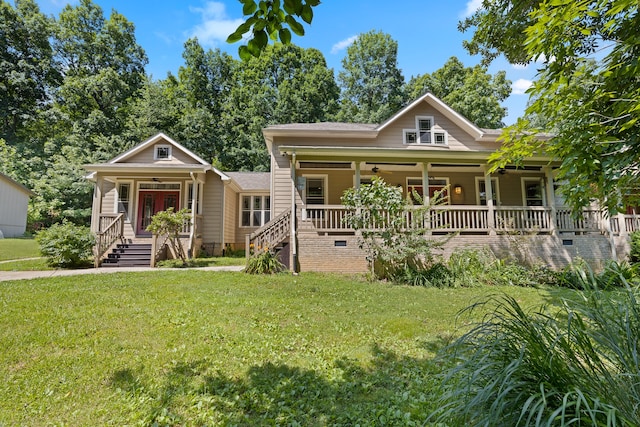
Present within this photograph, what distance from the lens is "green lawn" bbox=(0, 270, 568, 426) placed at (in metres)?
2.79

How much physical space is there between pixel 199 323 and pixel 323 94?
2791 centimetres

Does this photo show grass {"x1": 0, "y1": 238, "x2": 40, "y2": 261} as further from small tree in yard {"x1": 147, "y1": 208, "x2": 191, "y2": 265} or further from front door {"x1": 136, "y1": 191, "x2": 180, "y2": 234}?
small tree in yard {"x1": 147, "y1": 208, "x2": 191, "y2": 265}

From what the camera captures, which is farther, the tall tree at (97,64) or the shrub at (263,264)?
the tall tree at (97,64)

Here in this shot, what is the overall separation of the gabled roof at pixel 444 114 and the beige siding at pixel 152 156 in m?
9.14

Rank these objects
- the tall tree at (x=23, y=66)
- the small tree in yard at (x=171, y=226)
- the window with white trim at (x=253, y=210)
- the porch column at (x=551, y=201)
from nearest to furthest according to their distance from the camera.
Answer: the porch column at (x=551, y=201)
the small tree in yard at (x=171, y=226)
the window with white trim at (x=253, y=210)
the tall tree at (x=23, y=66)

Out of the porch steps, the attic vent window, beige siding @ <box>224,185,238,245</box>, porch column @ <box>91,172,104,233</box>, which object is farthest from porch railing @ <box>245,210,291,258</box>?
the attic vent window

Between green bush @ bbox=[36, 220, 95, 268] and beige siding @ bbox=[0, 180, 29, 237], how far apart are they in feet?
53.0

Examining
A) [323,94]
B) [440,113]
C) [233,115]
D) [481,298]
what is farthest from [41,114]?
[481,298]

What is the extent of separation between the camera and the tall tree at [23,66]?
1189 inches

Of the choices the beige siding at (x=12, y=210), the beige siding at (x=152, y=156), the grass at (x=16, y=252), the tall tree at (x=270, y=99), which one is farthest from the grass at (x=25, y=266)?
the tall tree at (x=270, y=99)

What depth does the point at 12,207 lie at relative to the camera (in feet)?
Result: 73.8

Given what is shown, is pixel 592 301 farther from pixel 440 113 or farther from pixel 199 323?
pixel 440 113

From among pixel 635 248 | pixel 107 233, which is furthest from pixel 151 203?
pixel 635 248

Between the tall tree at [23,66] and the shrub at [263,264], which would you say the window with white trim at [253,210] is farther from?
the tall tree at [23,66]
